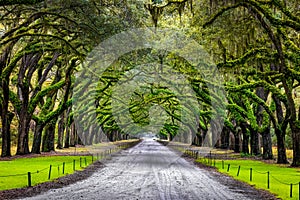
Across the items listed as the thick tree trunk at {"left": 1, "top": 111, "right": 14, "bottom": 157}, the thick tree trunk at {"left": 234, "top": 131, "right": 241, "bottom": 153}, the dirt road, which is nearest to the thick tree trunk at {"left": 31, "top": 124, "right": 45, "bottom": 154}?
the thick tree trunk at {"left": 1, "top": 111, "right": 14, "bottom": 157}

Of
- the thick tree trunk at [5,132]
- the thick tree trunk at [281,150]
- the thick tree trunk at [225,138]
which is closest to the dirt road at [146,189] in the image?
the thick tree trunk at [281,150]

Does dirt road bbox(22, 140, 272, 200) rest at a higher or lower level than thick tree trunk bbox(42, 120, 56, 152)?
lower

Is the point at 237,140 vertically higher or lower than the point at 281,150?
higher

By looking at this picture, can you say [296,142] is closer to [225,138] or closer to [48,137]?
[48,137]

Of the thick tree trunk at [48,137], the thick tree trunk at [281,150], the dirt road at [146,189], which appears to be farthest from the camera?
the thick tree trunk at [48,137]

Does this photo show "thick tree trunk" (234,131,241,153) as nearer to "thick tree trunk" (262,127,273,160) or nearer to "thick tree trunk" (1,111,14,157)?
"thick tree trunk" (262,127,273,160)

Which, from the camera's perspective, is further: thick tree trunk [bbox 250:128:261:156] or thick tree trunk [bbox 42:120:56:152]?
thick tree trunk [bbox 42:120:56:152]

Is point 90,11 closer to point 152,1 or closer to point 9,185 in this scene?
point 152,1

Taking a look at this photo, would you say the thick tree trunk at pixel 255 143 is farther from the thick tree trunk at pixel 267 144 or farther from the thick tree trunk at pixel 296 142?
the thick tree trunk at pixel 296 142

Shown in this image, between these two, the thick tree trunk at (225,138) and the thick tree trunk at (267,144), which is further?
the thick tree trunk at (225,138)

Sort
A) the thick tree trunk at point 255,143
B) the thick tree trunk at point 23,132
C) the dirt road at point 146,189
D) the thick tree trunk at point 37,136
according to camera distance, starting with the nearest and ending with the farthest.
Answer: the dirt road at point 146,189 → the thick tree trunk at point 23,132 → the thick tree trunk at point 37,136 → the thick tree trunk at point 255,143

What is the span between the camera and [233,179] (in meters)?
21.0

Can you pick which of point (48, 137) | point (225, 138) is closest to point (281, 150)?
point (48, 137)

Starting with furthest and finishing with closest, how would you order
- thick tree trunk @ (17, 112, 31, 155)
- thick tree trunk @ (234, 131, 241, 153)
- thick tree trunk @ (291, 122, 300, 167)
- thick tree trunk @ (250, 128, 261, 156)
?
thick tree trunk @ (234, 131, 241, 153) < thick tree trunk @ (250, 128, 261, 156) < thick tree trunk @ (17, 112, 31, 155) < thick tree trunk @ (291, 122, 300, 167)
